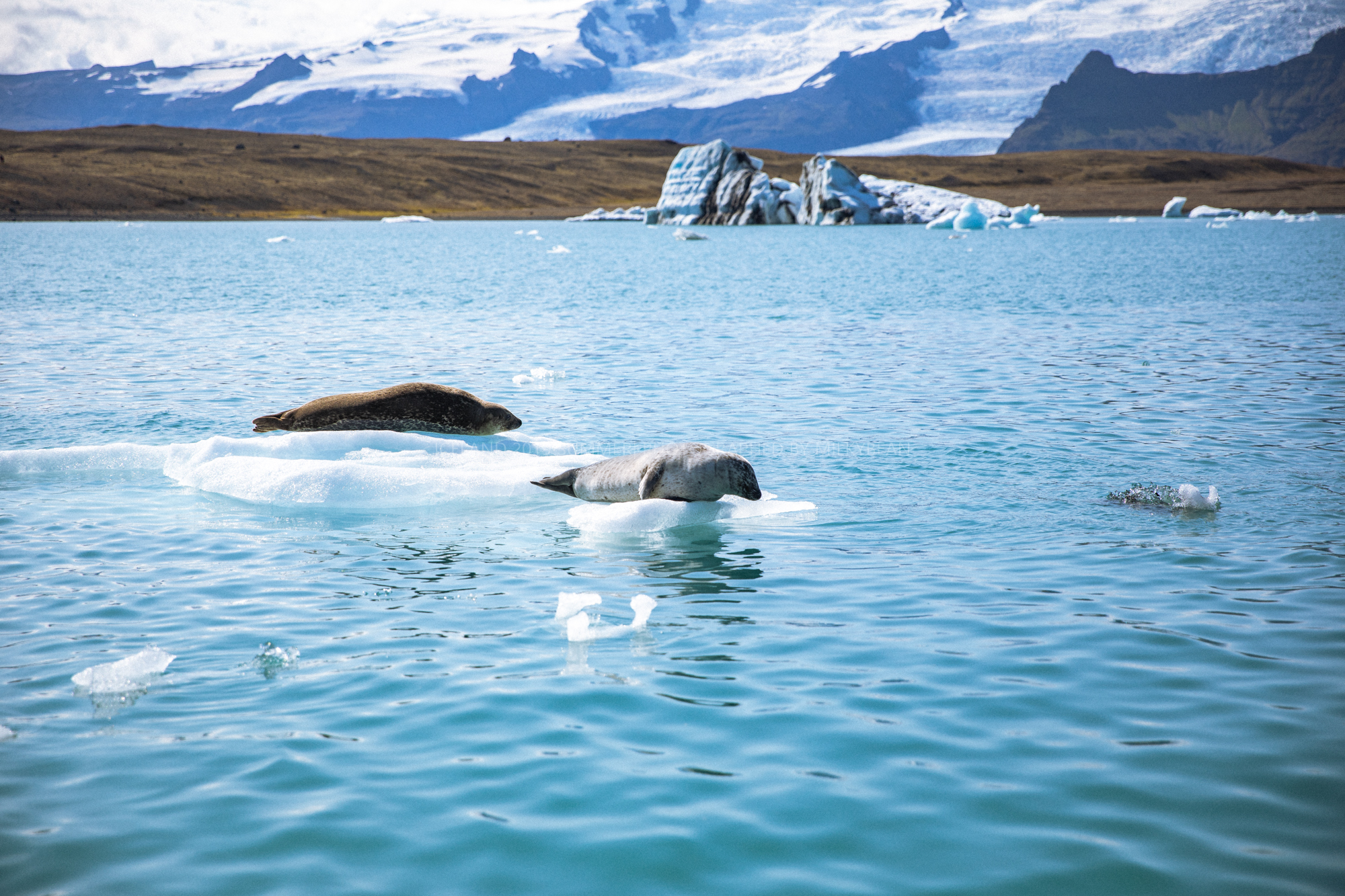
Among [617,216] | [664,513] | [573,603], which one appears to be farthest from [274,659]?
[617,216]

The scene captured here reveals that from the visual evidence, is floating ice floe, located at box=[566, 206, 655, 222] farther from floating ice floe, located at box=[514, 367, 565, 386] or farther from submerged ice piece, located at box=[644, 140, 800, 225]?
floating ice floe, located at box=[514, 367, 565, 386]

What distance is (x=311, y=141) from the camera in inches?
5650

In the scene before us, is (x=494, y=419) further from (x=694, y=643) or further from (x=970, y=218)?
(x=970, y=218)

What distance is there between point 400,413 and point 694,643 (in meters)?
7.38

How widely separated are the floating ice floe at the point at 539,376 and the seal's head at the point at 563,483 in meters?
6.59

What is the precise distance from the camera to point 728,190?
84000 millimetres

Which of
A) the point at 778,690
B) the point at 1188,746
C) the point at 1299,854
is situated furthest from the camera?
the point at 778,690

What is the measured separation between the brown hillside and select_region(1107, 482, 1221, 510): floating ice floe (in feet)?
317

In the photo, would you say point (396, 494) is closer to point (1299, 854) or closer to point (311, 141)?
point (1299, 854)

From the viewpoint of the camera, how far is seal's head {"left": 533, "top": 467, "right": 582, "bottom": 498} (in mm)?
10570

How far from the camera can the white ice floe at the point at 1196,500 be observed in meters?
9.50

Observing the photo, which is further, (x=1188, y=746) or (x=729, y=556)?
(x=729, y=556)

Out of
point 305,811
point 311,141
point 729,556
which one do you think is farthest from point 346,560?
point 311,141

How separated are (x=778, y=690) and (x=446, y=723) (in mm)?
1778
